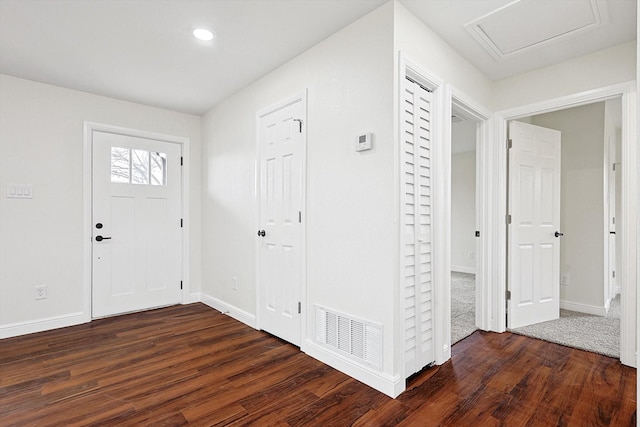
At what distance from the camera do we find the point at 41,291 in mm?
3223

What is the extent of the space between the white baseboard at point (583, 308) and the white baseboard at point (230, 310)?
3.57 metres

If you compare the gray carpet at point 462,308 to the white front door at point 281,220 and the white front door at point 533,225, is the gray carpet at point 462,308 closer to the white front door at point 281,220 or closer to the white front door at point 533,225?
A: the white front door at point 533,225

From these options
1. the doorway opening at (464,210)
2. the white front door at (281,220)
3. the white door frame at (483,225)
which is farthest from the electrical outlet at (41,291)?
the doorway opening at (464,210)

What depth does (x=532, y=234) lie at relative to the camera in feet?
10.8

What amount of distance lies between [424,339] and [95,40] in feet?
11.0

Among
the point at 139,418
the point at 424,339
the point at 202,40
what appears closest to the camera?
the point at 139,418

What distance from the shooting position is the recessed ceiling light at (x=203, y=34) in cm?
236

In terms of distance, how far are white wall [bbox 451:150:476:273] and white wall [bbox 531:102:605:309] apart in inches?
102

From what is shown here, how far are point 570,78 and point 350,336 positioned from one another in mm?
2853

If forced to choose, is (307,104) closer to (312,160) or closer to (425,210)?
(312,160)

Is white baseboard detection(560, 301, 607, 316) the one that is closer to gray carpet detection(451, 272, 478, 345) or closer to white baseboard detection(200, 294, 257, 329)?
gray carpet detection(451, 272, 478, 345)

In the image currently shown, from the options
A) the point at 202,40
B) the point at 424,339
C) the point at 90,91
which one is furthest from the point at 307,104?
the point at 90,91

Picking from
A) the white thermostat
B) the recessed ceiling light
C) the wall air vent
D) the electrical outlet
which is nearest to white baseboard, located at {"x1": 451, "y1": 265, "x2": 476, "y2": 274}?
the wall air vent

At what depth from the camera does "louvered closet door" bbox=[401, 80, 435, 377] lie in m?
2.16
